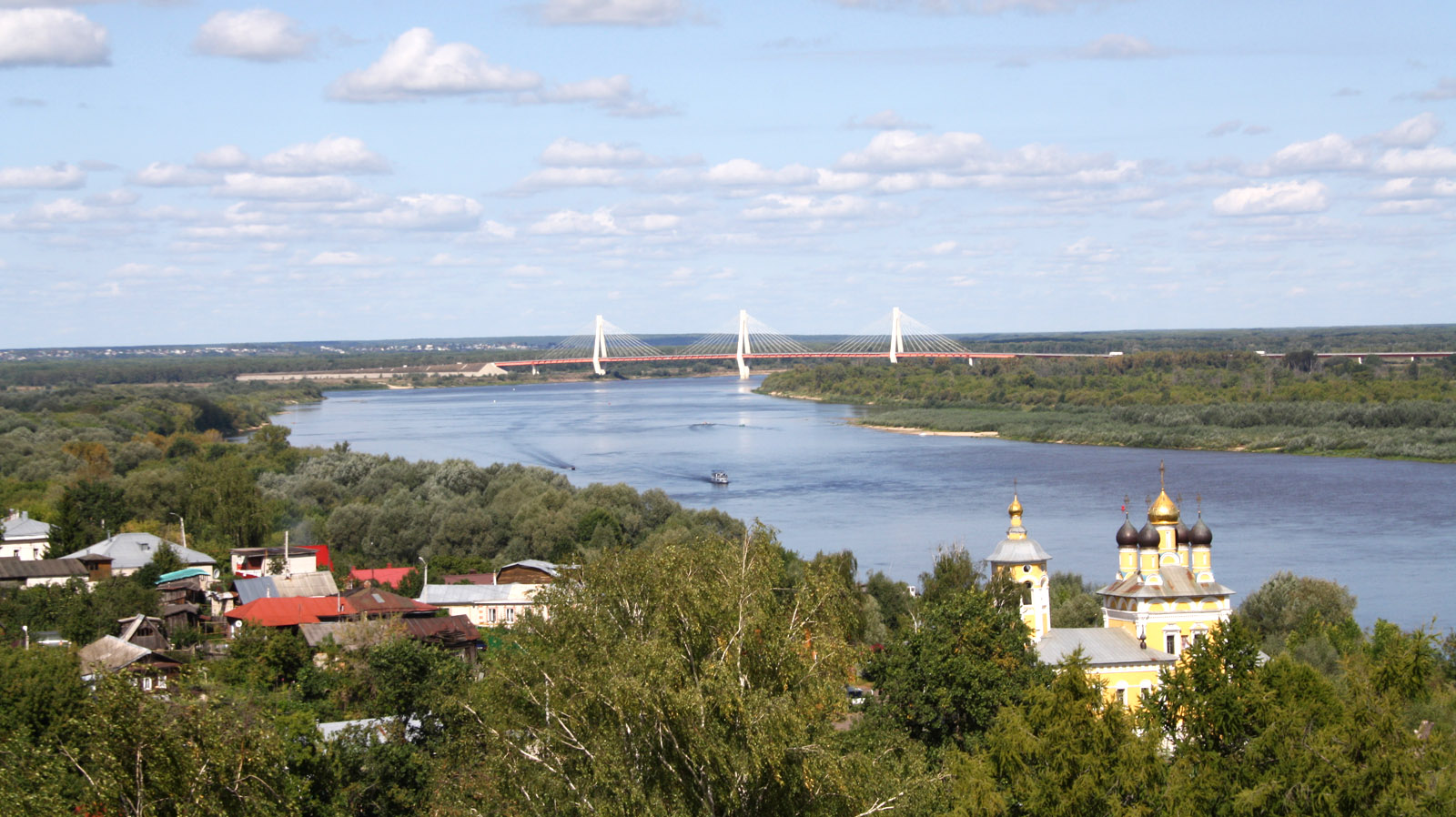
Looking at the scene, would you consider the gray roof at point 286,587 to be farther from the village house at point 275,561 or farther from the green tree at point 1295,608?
the green tree at point 1295,608

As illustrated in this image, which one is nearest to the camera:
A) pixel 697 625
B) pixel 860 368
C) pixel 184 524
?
pixel 697 625

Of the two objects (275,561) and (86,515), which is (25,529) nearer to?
(86,515)

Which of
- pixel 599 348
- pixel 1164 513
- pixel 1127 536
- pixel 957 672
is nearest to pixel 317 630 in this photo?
pixel 957 672

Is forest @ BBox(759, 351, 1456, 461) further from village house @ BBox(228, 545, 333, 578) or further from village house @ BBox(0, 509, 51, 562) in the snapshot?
village house @ BBox(0, 509, 51, 562)

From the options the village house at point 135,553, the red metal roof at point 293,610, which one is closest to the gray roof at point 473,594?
the red metal roof at point 293,610

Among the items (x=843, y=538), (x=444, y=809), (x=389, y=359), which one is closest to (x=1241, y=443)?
(x=843, y=538)

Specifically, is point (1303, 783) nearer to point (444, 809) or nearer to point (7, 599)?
point (444, 809)
